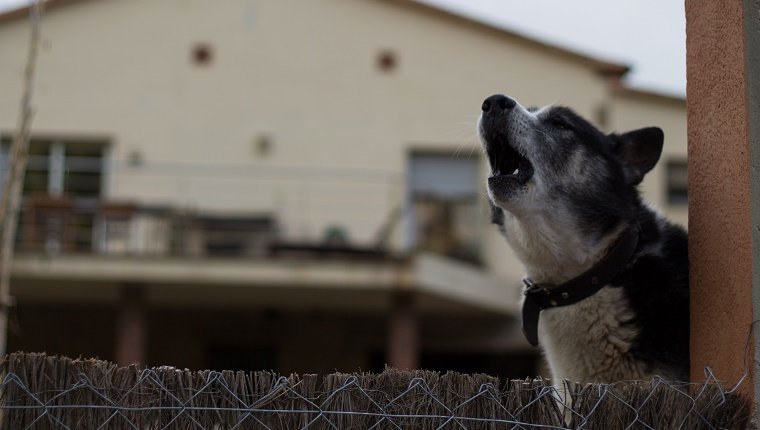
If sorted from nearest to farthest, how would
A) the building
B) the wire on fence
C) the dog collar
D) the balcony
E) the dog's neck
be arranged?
1. the wire on fence
2. the dog collar
3. the dog's neck
4. the balcony
5. the building

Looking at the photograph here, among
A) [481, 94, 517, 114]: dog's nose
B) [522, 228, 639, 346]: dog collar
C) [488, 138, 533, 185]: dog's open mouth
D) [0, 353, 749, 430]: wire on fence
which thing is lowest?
[0, 353, 749, 430]: wire on fence

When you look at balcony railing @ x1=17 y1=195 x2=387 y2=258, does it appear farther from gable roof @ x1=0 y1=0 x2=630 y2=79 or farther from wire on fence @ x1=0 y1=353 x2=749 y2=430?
wire on fence @ x1=0 y1=353 x2=749 y2=430

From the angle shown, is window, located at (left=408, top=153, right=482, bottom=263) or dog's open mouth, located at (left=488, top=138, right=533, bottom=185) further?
window, located at (left=408, top=153, right=482, bottom=263)

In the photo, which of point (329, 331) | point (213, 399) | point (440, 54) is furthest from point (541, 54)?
point (213, 399)

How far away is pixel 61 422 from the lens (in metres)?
3.85

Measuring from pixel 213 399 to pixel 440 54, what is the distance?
22.6 meters

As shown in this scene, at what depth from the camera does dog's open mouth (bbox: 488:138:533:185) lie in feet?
17.7

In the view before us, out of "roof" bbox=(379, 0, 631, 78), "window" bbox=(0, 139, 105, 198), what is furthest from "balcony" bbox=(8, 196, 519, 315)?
"roof" bbox=(379, 0, 631, 78)

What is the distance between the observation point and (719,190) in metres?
4.28

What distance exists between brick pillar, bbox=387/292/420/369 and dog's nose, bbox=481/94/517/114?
700 inches

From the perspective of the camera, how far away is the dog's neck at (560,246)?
5.36 metres

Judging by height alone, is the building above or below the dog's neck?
above

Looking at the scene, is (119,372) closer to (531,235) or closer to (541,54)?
(531,235)

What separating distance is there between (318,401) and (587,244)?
194 cm
